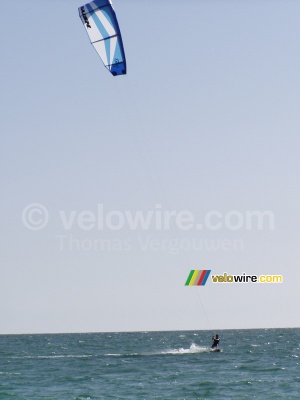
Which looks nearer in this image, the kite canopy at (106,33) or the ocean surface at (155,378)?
the kite canopy at (106,33)

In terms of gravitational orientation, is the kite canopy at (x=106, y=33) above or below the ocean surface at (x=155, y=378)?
above

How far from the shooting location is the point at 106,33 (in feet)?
84.9

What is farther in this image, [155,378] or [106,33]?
[155,378]

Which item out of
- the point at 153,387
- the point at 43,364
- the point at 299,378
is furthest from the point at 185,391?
the point at 43,364

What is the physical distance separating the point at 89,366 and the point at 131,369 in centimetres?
431

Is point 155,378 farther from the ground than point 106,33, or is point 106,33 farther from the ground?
point 106,33

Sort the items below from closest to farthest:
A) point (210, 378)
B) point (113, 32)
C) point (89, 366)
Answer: point (113, 32), point (210, 378), point (89, 366)

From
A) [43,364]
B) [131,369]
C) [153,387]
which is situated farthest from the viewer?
[43,364]

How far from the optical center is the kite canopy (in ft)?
84.0

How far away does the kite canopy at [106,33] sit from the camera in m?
25.6

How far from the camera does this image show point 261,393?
3030cm

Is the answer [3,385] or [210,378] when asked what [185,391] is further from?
[3,385]

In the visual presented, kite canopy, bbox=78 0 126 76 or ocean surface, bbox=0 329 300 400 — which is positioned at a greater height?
kite canopy, bbox=78 0 126 76

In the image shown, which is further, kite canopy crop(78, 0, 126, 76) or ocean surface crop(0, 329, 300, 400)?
ocean surface crop(0, 329, 300, 400)
